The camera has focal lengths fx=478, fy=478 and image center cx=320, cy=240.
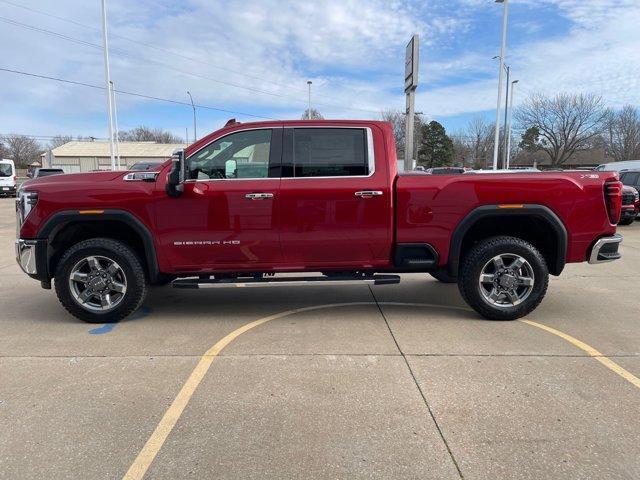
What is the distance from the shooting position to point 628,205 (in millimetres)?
13031

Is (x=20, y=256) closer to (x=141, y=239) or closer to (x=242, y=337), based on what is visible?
(x=141, y=239)

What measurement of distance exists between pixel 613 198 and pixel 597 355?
68.4 inches

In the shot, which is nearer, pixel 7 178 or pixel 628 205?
pixel 628 205

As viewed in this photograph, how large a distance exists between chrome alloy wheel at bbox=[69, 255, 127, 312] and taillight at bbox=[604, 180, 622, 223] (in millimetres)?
5115

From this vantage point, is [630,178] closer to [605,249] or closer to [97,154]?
[605,249]

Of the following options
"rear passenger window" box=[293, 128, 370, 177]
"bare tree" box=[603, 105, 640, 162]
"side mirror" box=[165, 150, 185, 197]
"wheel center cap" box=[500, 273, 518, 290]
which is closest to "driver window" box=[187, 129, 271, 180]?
"side mirror" box=[165, 150, 185, 197]

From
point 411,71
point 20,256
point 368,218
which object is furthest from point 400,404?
point 411,71

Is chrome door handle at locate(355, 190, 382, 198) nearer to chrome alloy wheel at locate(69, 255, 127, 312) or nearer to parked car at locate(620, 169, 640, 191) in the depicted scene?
chrome alloy wheel at locate(69, 255, 127, 312)

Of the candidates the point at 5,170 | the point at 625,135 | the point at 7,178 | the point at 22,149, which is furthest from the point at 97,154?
the point at 625,135

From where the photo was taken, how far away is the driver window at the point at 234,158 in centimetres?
493

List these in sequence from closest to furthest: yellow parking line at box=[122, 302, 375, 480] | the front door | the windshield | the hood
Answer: yellow parking line at box=[122, 302, 375, 480] → the front door → the hood → the windshield

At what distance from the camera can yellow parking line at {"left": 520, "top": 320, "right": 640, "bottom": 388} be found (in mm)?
3779

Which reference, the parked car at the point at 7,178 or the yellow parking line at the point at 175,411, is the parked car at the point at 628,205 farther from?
the parked car at the point at 7,178

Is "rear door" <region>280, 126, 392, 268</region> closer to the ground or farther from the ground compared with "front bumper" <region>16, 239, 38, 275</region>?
farther from the ground
